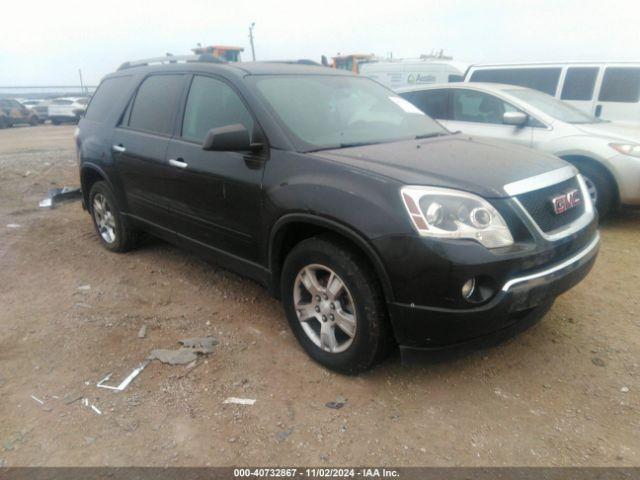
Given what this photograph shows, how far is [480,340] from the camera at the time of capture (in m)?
2.46

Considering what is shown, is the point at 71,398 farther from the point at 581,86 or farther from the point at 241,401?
the point at 581,86

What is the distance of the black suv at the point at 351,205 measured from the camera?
7.68ft

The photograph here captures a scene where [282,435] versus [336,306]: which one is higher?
[336,306]

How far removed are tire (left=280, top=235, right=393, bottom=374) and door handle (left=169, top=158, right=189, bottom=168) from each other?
119 cm

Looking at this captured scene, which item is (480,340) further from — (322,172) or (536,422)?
(322,172)

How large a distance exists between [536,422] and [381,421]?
775mm

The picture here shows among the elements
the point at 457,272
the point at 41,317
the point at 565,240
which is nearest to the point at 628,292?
the point at 565,240

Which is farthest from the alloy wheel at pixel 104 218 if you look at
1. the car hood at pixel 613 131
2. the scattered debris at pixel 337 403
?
the car hood at pixel 613 131

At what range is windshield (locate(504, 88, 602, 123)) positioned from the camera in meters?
6.00

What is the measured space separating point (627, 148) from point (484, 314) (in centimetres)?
420

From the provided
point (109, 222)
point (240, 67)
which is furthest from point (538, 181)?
point (109, 222)

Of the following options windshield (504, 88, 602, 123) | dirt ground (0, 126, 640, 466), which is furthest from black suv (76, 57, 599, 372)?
windshield (504, 88, 602, 123)

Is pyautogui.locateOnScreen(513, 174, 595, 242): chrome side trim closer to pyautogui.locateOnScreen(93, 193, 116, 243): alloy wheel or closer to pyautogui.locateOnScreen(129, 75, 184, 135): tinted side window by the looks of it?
pyautogui.locateOnScreen(129, 75, 184, 135): tinted side window

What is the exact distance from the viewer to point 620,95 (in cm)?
763
